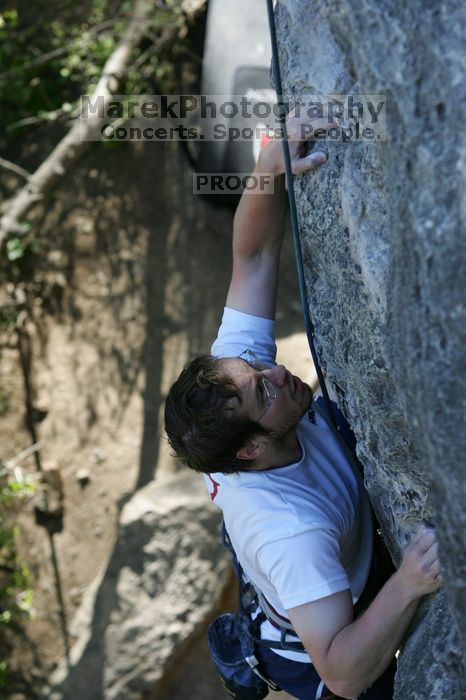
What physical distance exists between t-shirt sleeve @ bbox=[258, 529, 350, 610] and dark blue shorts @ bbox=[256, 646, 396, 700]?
381mm

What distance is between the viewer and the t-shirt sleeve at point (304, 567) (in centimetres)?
157

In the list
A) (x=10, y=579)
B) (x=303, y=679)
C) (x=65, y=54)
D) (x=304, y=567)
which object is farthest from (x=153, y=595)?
(x=65, y=54)

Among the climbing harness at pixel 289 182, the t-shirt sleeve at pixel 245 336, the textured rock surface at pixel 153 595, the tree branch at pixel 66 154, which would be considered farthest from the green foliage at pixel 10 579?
the climbing harness at pixel 289 182

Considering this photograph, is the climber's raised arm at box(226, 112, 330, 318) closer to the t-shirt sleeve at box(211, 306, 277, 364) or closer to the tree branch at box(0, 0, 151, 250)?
the t-shirt sleeve at box(211, 306, 277, 364)

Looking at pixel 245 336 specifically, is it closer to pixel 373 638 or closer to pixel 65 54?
pixel 373 638

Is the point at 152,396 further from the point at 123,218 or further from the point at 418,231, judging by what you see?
the point at 418,231

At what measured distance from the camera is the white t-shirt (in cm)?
159

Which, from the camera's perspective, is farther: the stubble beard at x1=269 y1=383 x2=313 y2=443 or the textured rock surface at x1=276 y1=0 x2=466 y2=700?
the stubble beard at x1=269 y1=383 x2=313 y2=443

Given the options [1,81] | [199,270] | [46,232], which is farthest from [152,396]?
[1,81]

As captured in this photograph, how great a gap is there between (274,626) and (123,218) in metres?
3.21

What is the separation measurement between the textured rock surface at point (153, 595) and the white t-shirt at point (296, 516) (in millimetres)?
2061

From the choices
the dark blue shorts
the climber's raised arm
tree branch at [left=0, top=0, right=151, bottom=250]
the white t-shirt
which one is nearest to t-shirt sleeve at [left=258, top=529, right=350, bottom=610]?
the white t-shirt

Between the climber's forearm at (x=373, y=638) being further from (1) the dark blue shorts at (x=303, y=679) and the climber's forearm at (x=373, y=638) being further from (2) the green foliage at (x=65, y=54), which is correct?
(2) the green foliage at (x=65, y=54)

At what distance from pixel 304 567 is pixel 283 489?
183mm
